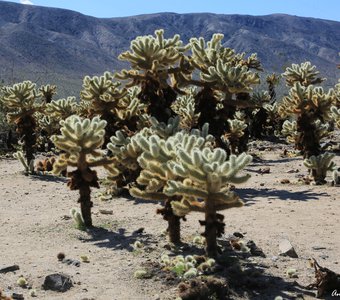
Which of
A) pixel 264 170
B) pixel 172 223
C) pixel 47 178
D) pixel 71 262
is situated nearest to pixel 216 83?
pixel 264 170

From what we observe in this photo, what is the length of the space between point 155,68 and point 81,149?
183 inches

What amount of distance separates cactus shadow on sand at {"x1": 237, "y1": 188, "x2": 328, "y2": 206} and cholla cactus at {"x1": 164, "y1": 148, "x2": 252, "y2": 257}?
15.8 feet

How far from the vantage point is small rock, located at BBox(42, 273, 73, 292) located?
6.81 meters

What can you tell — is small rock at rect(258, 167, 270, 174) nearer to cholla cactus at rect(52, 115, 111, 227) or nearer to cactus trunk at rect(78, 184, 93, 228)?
cholla cactus at rect(52, 115, 111, 227)

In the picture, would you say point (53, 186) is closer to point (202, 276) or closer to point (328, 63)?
point (202, 276)

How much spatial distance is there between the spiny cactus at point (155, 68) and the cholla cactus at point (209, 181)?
23.0ft

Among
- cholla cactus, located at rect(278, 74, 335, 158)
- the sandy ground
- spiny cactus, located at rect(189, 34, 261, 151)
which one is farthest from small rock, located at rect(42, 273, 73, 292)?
cholla cactus, located at rect(278, 74, 335, 158)

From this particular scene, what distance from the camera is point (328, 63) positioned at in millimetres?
190875

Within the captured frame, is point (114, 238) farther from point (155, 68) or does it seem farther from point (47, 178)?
point (47, 178)

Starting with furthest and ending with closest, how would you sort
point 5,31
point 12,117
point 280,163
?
point 5,31 → point 280,163 → point 12,117

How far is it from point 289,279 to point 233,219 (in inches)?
138

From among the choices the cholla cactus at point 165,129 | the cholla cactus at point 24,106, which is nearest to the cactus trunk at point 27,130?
the cholla cactus at point 24,106

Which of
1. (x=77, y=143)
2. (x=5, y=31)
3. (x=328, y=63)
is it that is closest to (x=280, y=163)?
(x=77, y=143)

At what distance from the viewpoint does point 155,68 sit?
13.9 meters
